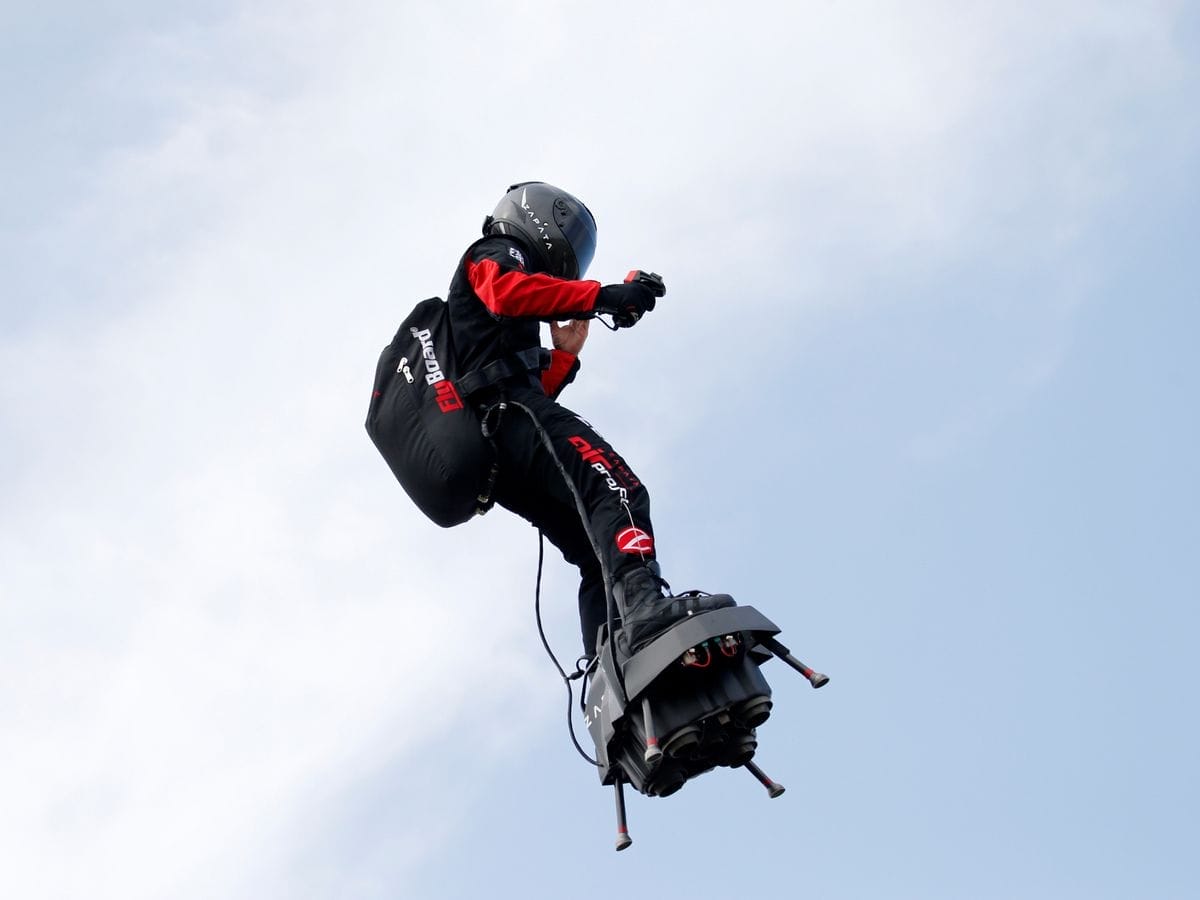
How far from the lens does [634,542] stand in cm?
714

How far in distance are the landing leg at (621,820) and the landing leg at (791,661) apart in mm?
948

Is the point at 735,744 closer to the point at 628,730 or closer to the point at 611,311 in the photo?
the point at 628,730

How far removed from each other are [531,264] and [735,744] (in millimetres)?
2957

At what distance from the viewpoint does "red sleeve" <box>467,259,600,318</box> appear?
7516 mm

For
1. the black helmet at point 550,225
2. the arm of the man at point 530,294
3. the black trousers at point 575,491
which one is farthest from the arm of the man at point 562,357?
the arm of the man at point 530,294

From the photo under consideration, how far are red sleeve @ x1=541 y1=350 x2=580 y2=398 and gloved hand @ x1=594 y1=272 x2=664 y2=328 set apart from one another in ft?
4.01

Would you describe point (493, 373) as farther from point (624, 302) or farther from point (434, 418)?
point (624, 302)

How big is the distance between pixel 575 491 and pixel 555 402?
0.65m

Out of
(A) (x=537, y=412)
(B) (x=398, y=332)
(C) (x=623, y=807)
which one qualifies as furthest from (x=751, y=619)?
(B) (x=398, y=332)

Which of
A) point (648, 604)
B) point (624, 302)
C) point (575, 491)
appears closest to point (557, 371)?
point (624, 302)

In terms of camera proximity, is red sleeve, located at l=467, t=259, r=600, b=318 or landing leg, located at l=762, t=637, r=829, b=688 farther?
red sleeve, located at l=467, t=259, r=600, b=318

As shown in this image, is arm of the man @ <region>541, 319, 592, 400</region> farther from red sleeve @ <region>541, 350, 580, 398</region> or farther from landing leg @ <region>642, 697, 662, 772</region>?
landing leg @ <region>642, 697, 662, 772</region>

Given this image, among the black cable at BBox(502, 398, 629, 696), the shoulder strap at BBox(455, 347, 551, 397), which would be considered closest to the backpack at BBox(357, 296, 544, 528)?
the shoulder strap at BBox(455, 347, 551, 397)

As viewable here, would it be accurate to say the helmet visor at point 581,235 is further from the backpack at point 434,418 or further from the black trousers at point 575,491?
the black trousers at point 575,491
